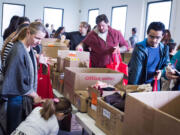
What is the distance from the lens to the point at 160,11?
7.71 metres

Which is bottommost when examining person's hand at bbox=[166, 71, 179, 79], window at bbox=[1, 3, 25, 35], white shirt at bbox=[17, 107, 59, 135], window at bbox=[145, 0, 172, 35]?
white shirt at bbox=[17, 107, 59, 135]

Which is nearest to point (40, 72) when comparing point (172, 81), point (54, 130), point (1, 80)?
point (1, 80)

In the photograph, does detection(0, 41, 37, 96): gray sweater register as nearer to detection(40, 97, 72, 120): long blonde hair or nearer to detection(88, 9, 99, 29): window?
detection(40, 97, 72, 120): long blonde hair

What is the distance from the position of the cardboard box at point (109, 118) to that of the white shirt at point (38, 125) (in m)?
0.35

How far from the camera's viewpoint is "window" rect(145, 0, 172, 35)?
24.1 ft

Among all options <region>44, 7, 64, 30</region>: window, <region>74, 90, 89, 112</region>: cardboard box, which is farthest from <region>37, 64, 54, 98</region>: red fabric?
<region>44, 7, 64, 30</region>: window

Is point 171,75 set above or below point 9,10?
below

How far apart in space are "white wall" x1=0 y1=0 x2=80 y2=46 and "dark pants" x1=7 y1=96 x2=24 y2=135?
11859mm

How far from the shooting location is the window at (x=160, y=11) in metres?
7.34

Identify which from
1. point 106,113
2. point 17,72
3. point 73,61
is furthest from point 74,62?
point 106,113

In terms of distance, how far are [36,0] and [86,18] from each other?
288cm

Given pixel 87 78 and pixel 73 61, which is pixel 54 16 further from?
pixel 87 78

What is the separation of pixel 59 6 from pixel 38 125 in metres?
12.8

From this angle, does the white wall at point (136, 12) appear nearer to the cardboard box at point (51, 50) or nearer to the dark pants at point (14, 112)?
the cardboard box at point (51, 50)
